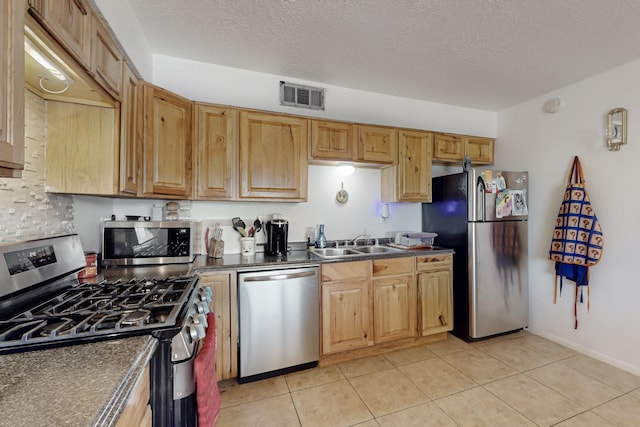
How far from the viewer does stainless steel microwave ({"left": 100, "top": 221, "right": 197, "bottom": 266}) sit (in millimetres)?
1888

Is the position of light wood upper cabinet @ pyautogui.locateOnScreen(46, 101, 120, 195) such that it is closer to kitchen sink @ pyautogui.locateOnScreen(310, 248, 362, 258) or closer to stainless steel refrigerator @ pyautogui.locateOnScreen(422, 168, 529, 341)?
kitchen sink @ pyautogui.locateOnScreen(310, 248, 362, 258)

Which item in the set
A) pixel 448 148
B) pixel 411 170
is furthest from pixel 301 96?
pixel 448 148

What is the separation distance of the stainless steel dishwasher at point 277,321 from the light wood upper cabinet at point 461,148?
1.90 meters

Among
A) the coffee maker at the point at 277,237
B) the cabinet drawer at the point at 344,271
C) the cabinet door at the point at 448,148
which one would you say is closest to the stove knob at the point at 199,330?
the cabinet drawer at the point at 344,271

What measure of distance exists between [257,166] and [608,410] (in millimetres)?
2953

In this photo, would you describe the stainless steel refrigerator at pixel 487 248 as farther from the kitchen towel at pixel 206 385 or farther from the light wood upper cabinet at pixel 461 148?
the kitchen towel at pixel 206 385

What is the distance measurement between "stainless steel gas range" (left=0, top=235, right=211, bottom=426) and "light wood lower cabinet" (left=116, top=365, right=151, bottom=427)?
0.18 ft

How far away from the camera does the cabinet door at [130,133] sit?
1.52 metres

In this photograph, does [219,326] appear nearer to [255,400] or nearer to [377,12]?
[255,400]

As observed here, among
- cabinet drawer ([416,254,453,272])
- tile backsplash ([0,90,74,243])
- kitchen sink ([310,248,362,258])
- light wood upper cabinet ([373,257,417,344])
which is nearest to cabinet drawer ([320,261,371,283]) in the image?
light wood upper cabinet ([373,257,417,344])

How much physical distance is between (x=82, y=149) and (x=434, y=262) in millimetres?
2765

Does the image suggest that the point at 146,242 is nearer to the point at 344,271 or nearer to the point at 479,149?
the point at 344,271

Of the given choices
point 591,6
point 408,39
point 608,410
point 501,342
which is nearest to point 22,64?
point 408,39

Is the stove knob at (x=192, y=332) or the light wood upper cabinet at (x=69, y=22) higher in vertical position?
the light wood upper cabinet at (x=69, y=22)
